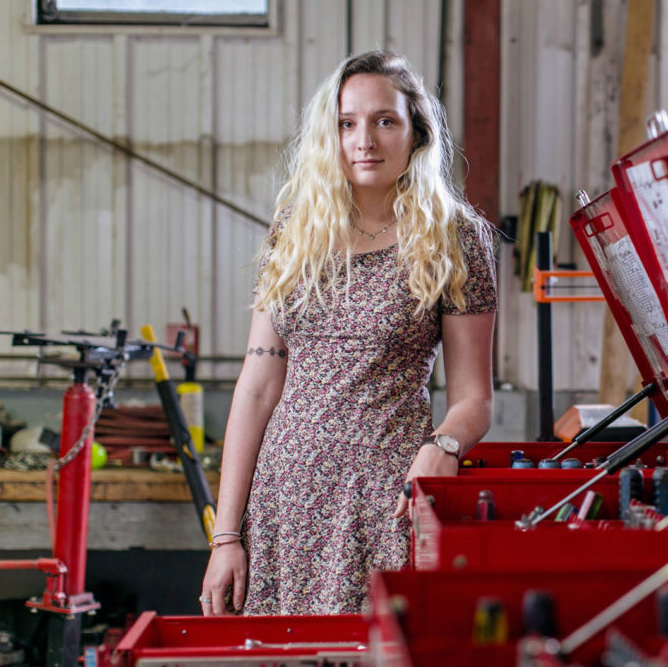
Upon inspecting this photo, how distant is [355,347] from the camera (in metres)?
1.31

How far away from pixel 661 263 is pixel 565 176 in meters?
2.97

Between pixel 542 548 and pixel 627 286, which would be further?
pixel 627 286

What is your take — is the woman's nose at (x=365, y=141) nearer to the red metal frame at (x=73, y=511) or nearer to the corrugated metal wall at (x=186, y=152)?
the red metal frame at (x=73, y=511)

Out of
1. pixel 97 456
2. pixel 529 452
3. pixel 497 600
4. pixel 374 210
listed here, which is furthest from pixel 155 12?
pixel 497 600

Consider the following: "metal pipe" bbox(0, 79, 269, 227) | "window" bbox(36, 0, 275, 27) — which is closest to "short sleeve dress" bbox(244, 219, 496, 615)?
"metal pipe" bbox(0, 79, 269, 227)

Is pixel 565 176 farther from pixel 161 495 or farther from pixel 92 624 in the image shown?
pixel 92 624

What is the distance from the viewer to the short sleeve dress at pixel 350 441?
1.28 meters

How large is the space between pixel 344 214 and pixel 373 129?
14cm

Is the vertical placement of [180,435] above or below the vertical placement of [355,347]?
below

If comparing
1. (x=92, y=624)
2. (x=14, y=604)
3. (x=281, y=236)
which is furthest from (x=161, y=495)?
(x=281, y=236)

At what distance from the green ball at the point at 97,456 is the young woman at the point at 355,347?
2100 millimetres

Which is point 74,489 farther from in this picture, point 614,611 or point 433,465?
point 614,611

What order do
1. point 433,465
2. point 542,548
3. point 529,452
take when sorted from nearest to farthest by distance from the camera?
point 542,548 → point 433,465 → point 529,452

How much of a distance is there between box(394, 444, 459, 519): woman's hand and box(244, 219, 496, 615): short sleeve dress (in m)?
0.17
